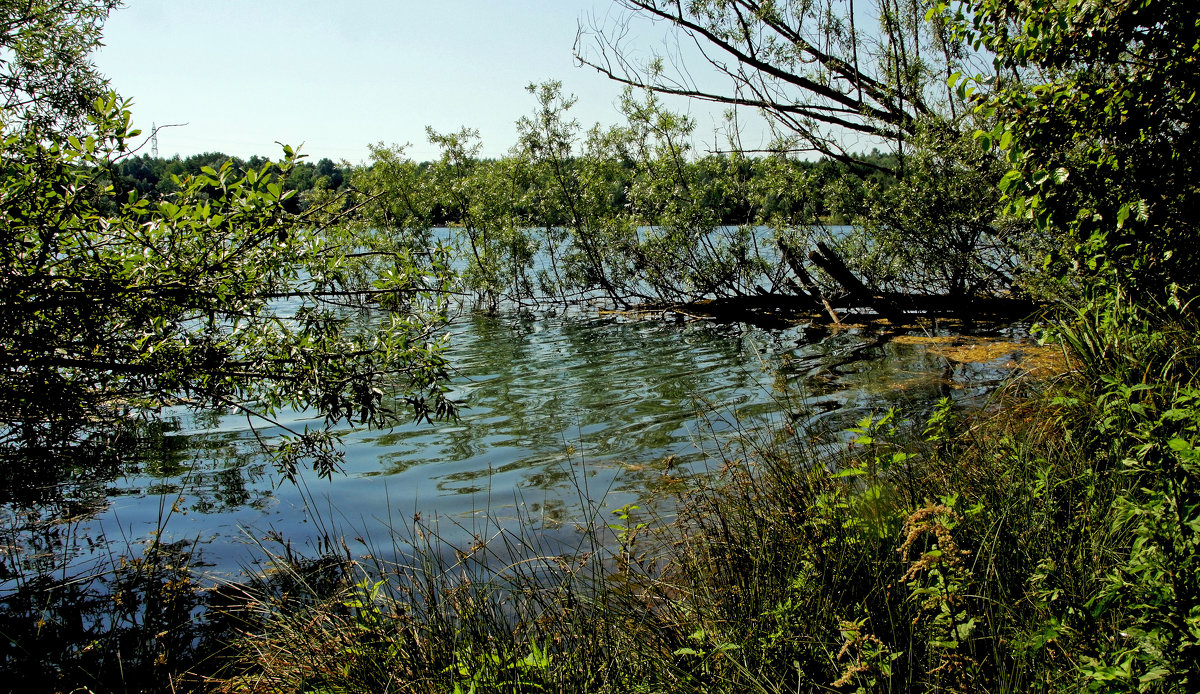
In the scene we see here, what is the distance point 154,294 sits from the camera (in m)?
4.19

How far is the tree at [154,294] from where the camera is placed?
4059mm

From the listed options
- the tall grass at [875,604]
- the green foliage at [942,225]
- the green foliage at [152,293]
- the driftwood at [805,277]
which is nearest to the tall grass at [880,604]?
the tall grass at [875,604]

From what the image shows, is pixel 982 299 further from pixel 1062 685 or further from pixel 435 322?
pixel 1062 685

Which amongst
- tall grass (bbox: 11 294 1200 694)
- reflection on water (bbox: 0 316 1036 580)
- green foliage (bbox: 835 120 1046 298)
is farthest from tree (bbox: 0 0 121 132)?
green foliage (bbox: 835 120 1046 298)

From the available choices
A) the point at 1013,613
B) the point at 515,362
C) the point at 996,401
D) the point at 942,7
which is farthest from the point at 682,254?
the point at 1013,613

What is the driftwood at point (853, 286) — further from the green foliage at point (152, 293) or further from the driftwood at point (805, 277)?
the green foliage at point (152, 293)

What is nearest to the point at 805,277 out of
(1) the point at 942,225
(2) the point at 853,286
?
(2) the point at 853,286

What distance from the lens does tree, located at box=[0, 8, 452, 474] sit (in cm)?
406

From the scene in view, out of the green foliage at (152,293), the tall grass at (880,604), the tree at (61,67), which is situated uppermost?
the tree at (61,67)

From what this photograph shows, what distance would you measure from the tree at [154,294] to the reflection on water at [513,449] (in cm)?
99

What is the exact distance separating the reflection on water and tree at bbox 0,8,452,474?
990 millimetres

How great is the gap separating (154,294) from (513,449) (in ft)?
14.3

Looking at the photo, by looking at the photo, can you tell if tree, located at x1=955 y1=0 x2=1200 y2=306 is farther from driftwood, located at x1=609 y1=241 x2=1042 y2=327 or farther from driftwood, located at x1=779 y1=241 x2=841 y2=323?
driftwood, located at x1=779 y1=241 x2=841 y2=323

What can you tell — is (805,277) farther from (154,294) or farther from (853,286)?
(154,294)
